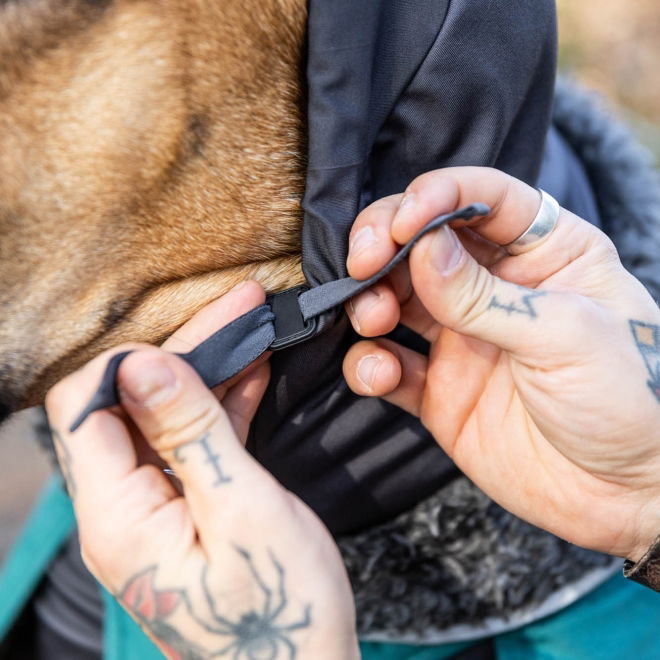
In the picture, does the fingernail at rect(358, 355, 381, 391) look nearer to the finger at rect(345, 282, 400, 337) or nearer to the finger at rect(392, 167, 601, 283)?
the finger at rect(345, 282, 400, 337)

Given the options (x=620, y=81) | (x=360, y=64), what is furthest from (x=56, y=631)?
(x=620, y=81)

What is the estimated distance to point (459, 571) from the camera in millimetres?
1783

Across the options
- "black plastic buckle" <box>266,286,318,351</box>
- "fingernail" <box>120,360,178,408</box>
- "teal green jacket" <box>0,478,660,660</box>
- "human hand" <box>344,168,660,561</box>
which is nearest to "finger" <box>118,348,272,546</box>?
"fingernail" <box>120,360,178,408</box>

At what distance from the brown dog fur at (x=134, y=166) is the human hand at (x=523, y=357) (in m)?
0.22

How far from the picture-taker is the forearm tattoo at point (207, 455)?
3.80ft

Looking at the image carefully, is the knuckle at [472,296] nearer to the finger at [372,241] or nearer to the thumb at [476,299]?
the thumb at [476,299]

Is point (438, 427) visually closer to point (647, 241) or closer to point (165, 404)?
point (165, 404)

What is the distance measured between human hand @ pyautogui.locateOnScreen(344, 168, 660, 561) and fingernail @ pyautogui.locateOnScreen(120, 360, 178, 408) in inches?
14.3

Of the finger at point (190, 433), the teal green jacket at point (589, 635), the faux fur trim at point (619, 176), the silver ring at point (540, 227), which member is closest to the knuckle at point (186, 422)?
the finger at point (190, 433)

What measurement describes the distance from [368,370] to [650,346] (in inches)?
18.9

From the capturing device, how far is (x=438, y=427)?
1.59 meters

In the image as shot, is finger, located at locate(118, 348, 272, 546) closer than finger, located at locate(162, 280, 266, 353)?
Yes

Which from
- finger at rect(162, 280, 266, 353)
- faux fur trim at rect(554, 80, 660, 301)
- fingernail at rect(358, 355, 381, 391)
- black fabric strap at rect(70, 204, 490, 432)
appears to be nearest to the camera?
black fabric strap at rect(70, 204, 490, 432)

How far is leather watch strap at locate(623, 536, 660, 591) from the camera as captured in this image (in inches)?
56.5
